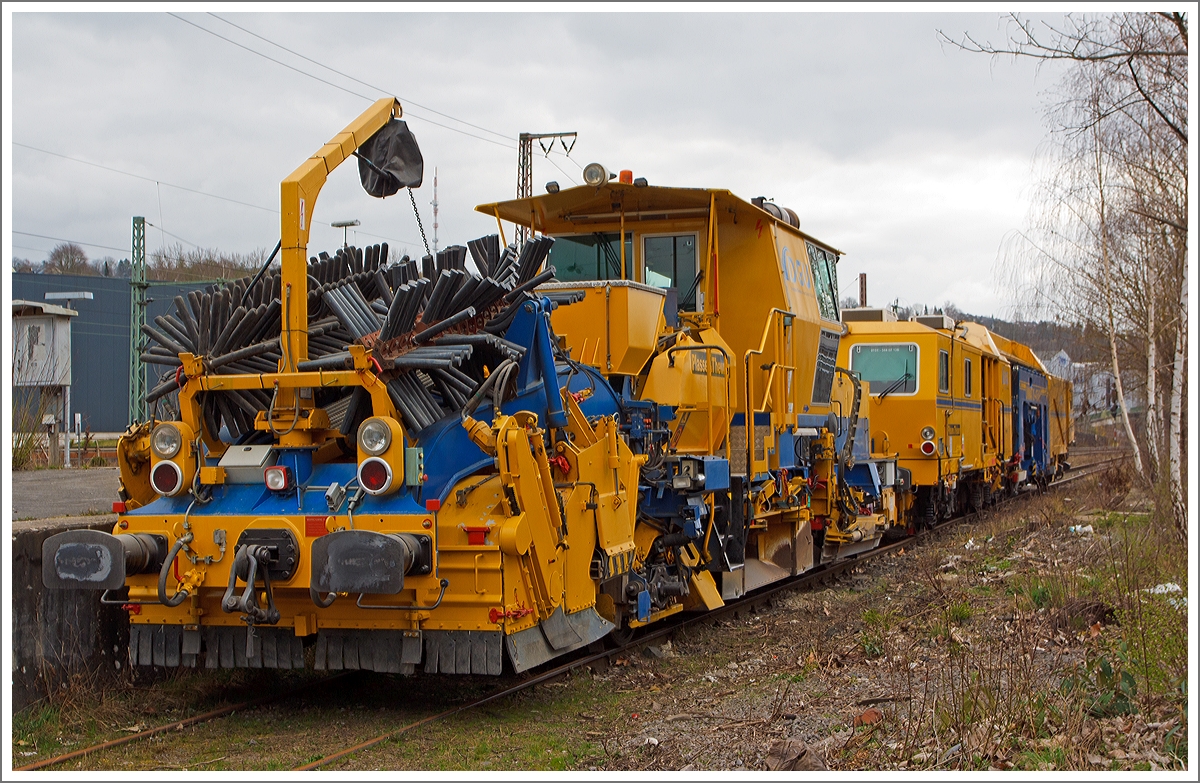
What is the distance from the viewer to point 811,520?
11.5 m

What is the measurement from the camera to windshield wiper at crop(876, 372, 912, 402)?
16141 mm

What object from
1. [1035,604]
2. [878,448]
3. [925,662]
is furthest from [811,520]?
[878,448]

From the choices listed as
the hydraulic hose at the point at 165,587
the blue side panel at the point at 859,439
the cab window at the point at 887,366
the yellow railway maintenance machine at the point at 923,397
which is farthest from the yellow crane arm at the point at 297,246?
the cab window at the point at 887,366

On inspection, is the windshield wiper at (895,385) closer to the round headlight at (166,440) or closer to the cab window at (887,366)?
the cab window at (887,366)

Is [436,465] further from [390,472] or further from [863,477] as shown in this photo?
[863,477]

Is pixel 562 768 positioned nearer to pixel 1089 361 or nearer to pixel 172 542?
pixel 172 542

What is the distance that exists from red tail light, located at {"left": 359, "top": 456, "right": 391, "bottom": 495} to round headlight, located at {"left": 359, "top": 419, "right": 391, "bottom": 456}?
0.05 metres

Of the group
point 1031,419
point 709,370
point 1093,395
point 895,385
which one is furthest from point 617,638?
point 1093,395

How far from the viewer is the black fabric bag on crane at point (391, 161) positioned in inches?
277

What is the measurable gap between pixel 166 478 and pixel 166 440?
8.7 inches

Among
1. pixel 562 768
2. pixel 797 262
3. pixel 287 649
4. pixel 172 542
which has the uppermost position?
pixel 797 262

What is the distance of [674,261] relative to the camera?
32.0 ft

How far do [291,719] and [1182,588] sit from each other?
21.5ft

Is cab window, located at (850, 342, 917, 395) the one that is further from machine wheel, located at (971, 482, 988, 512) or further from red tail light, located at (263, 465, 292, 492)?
red tail light, located at (263, 465, 292, 492)
